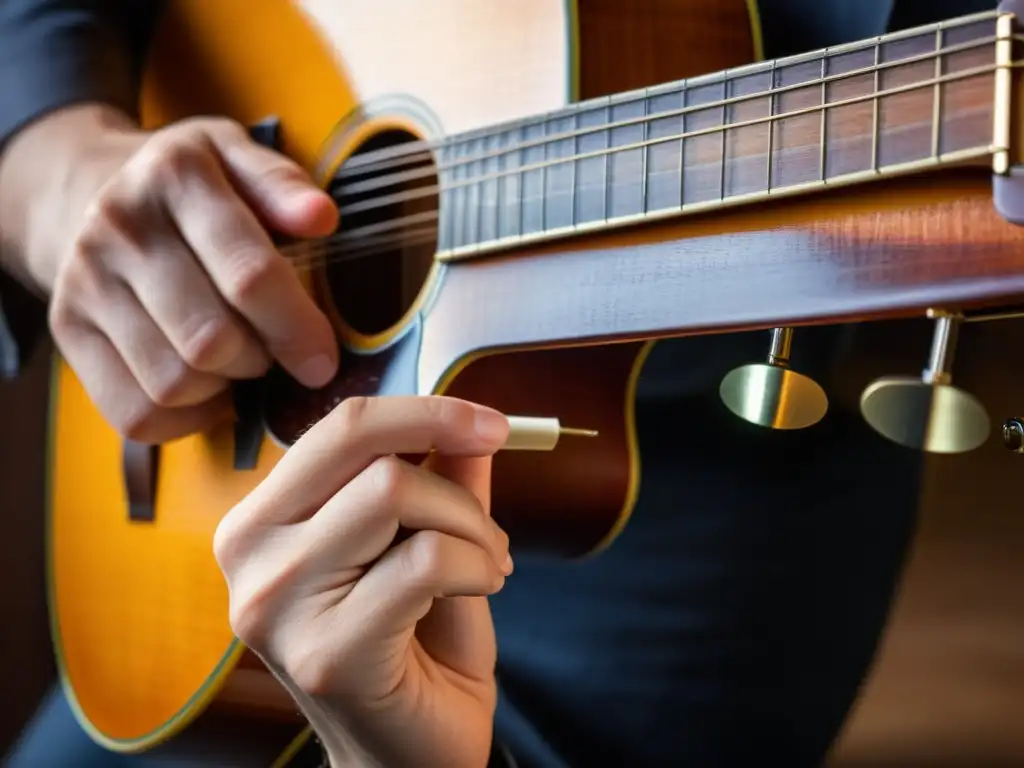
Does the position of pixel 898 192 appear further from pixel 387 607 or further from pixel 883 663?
pixel 883 663

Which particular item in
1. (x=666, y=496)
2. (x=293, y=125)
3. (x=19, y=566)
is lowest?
(x=19, y=566)

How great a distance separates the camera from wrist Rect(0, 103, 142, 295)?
0.63 meters

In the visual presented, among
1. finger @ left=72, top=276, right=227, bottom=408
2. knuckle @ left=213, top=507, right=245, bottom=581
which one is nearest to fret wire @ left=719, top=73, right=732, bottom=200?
knuckle @ left=213, top=507, right=245, bottom=581

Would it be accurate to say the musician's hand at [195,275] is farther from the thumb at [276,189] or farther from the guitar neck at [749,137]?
the guitar neck at [749,137]

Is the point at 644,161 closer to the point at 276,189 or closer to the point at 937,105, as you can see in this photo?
the point at 937,105

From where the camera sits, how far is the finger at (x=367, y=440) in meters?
0.35


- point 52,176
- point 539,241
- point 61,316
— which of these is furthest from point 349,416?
point 52,176

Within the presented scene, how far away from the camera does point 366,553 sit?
0.36 m

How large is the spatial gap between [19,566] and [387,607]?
2.17ft

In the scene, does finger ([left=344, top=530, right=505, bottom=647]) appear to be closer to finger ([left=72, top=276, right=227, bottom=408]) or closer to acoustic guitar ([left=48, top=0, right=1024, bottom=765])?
acoustic guitar ([left=48, top=0, right=1024, bottom=765])

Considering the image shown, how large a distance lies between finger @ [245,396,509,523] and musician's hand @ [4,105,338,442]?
6.3 inches

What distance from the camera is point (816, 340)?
0.49 m

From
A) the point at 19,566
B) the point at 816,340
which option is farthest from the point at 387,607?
the point at 19,566

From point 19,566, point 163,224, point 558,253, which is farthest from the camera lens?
point 19,566
